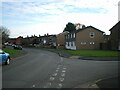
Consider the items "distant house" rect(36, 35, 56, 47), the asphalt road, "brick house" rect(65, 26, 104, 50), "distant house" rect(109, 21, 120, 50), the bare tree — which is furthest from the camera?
"distant house" rect(36, 35, 56, 47)

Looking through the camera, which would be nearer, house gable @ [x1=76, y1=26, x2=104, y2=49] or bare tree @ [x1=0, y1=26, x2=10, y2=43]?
house gable @ [x1=76, y1=26, x2=104, y2=49]

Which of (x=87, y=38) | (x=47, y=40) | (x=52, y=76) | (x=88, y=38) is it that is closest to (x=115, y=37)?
(x=88, y=38)

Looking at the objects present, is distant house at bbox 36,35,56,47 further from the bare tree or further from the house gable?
the house gable

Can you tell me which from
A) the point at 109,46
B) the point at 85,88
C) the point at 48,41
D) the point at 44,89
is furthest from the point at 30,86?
the point at 48,41

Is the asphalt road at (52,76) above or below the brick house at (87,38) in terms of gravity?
below

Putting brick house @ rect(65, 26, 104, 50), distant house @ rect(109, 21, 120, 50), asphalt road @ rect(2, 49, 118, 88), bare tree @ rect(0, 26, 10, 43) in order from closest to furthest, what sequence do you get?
asphalt road @ rect(2, 49, 118, 88) → distant house @ rect(109, 21, 120, 50) → brick house @ rect(65, 26, 104, 50) → bare tree @ rect(0, 26, 10, 43)

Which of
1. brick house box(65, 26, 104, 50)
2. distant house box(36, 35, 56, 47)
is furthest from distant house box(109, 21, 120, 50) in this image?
distant house box(36, 35, 56, 47)

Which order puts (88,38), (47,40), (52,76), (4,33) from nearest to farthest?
(52,76), (88,38), (4,33), (47,40)

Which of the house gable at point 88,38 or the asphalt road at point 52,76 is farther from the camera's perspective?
the house gable at point 88,38

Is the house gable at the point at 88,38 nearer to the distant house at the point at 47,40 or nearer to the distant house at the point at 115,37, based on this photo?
the distant house at the point at 115,37

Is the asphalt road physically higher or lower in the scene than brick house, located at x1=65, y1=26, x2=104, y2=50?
lower

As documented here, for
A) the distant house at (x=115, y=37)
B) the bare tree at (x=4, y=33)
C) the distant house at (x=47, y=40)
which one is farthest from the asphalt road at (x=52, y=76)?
the distant house at (x=47, y=40)

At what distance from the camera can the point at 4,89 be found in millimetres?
6840

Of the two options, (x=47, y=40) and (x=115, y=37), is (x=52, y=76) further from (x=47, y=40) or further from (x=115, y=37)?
(x=47, y=40)
